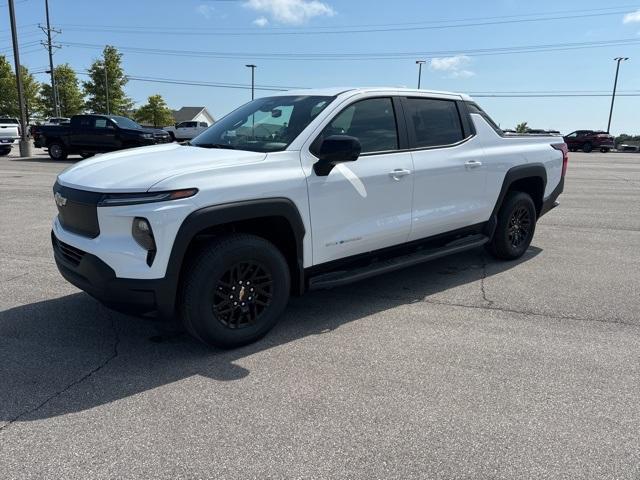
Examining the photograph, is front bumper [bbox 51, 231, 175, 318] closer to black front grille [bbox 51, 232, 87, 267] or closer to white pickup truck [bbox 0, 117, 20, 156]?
black front grille [bbox 51, 232, 87, 267]

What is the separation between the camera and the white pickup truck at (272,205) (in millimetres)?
3270

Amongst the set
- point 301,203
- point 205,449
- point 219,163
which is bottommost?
point 205,449

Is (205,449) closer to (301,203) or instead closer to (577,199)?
(301,203)

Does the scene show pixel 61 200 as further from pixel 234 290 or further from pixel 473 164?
pixel 473 164

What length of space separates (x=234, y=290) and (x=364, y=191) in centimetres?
131

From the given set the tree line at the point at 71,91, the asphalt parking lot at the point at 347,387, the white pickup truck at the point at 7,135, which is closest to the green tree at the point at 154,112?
the tree line at the point at 71,91

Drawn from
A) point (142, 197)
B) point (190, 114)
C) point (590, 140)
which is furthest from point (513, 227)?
point (190, 114)

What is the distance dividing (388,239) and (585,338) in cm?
170

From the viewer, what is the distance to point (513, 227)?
20.0ft

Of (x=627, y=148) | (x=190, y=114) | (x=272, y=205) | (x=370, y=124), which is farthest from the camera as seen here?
(x=190, y=114)

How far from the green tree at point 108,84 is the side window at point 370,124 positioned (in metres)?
58.1

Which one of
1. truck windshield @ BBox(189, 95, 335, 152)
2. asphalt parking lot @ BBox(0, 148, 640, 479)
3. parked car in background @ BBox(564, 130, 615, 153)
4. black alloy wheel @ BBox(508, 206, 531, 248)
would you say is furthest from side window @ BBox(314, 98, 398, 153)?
parked car in background @ BBox(564, 130, 615, 153)

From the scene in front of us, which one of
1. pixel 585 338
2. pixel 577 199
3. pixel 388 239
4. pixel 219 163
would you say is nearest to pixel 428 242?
pixel 388 239

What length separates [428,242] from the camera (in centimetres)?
502
